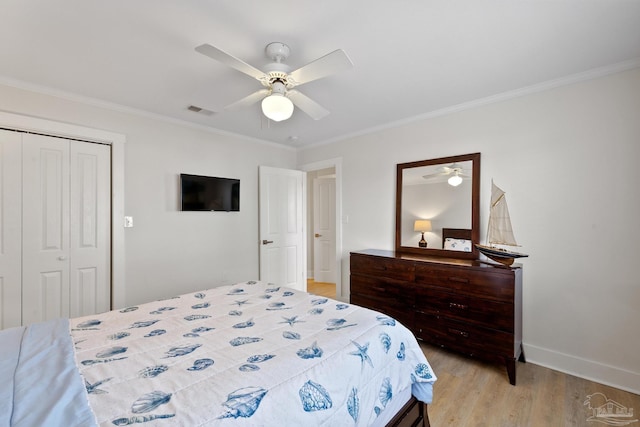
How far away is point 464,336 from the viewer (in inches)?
94.5

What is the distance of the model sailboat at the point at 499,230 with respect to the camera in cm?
230

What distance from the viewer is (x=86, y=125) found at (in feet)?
8.77

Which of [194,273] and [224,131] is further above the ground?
[224,131]

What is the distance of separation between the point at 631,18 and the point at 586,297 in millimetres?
1927

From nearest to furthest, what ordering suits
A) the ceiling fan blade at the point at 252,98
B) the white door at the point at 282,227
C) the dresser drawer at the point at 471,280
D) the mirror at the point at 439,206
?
the ceiling fan blade at the point at 252,98, the dresser drawer at the point at 471,280, the mirror at the point at 439,206, the white door at the point at 282,227

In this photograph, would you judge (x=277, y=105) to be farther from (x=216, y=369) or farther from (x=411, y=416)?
(x=411, y=416)

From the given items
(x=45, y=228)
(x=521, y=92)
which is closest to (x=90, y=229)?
(x=45, y=228)

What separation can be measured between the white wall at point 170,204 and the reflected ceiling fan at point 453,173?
2.45 m

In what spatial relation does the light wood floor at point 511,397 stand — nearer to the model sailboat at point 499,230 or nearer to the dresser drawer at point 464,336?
the dresser drawer at point 464,336

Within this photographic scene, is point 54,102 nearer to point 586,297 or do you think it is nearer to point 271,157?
point 271,157

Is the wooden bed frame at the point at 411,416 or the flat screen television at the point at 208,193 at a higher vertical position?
the flat screen television at the point at 208,193

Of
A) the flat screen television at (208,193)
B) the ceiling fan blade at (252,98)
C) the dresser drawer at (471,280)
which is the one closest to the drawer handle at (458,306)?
the dresser drawer at (471,280)

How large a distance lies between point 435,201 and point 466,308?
44.8 inches

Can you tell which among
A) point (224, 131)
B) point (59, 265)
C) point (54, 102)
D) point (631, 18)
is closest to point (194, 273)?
point (59, 265)
